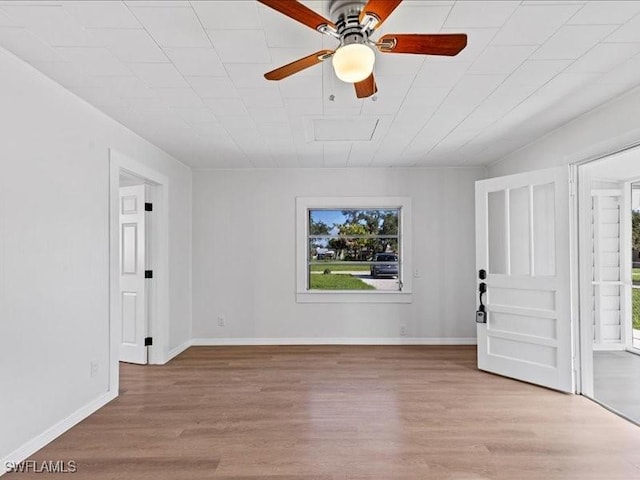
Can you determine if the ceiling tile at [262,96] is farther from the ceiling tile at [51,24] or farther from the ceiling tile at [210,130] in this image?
the ceiling tile at [51,24]

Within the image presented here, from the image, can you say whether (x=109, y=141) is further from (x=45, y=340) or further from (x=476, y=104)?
(x=476, y=104)

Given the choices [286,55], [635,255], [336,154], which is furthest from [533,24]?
[635,255]

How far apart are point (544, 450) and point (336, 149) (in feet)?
10.8

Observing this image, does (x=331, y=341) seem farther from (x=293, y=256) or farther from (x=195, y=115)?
(x=195, y=115)

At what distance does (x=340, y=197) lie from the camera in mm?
5375

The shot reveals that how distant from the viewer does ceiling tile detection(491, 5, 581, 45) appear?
1.88 meters

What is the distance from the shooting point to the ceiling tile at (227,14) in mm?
1825

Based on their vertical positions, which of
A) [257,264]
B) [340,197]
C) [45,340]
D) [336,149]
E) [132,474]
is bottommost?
[132,474]

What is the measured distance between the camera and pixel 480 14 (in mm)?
1903

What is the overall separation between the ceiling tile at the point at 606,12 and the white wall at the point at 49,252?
3135 mm

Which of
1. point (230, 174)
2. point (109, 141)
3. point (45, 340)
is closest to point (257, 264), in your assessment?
point (230, 174)

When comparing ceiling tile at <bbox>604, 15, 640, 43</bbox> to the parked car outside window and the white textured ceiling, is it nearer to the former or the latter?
the white textured ceiling

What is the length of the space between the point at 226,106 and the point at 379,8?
1.81m

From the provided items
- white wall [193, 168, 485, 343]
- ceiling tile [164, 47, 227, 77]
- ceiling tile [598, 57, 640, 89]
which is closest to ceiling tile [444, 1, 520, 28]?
ceiling tile [598, 57, 640, 89]
